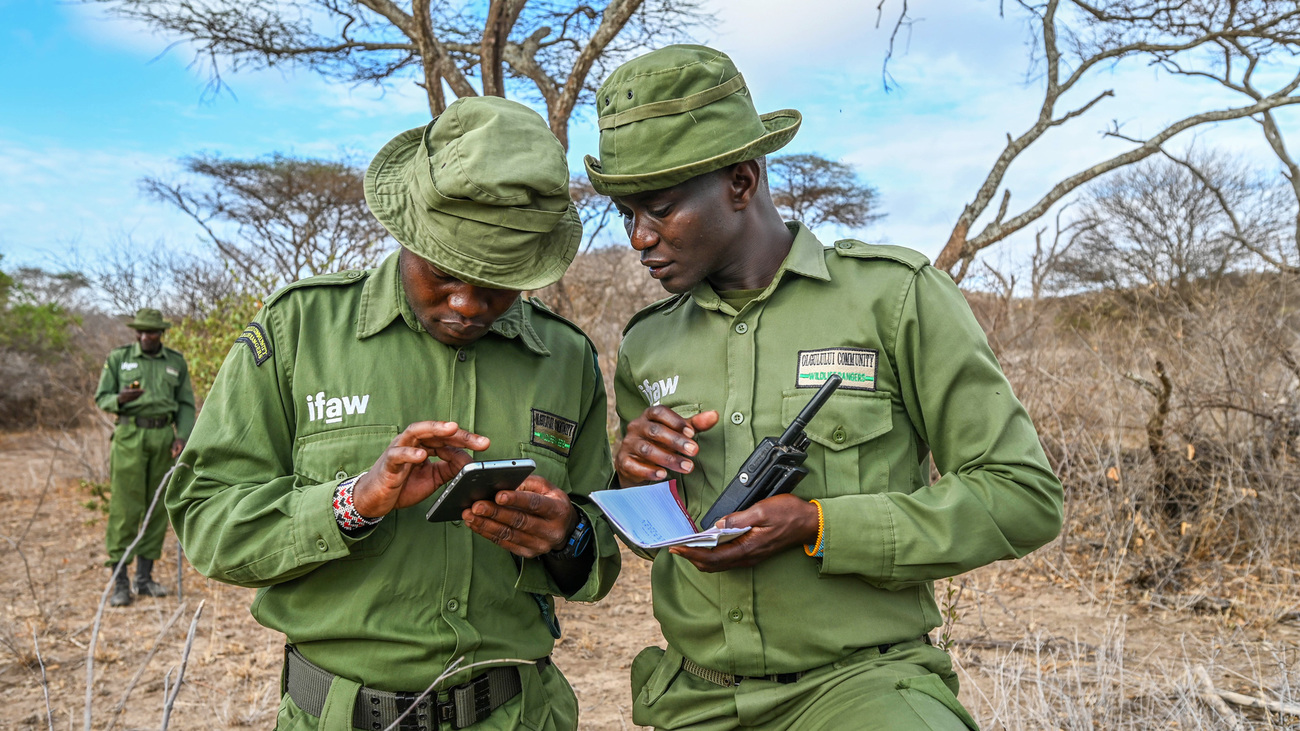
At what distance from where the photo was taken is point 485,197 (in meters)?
2.04

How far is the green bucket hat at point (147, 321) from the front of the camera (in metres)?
8.71

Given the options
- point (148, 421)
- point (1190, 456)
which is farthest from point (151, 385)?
point (1190, 456)

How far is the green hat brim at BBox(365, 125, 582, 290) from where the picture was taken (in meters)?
2.07

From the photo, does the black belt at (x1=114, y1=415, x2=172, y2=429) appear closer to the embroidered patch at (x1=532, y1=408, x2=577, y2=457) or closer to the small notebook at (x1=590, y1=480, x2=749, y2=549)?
the embroidered patch at (x1=532, y1=408, x2=577, y2=457)

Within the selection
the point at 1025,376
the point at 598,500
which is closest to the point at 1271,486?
the point at 1025,376

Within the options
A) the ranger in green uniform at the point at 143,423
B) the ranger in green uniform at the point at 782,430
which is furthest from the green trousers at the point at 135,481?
the ranger in green uniform at the point at 782,430

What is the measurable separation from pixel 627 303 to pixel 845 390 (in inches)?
449

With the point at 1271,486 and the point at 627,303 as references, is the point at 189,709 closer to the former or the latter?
the point at 1271,486

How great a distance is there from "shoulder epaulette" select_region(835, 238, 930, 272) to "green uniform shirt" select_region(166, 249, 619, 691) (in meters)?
0.81

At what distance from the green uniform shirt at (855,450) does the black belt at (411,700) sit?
439 mm

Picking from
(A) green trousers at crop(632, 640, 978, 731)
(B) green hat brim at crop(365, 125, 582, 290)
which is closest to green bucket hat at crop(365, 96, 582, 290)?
(B) green hat brim at crop(365, 125, 582, 290)

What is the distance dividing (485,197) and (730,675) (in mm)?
1230

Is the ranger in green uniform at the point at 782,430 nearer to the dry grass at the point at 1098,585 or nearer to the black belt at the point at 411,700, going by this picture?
the black belt at the point at 411,700

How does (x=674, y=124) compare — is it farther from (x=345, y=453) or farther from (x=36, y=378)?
(x=36, y=378)
